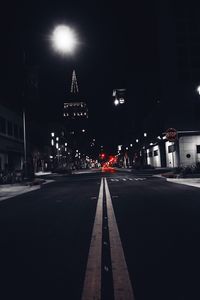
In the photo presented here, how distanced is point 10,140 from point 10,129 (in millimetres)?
2118

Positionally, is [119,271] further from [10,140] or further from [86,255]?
[10,140]

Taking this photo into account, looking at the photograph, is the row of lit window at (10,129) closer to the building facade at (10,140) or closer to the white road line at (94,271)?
the building facade at (10,140)

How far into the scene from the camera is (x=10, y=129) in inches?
2256

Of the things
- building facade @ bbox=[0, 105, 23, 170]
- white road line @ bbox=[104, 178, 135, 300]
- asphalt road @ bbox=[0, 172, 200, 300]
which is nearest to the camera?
white road line @ bbox=[104, 178, 135, 300]

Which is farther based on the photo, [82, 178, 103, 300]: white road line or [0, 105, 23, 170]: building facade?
[0, 105, 23, 170]: building facade

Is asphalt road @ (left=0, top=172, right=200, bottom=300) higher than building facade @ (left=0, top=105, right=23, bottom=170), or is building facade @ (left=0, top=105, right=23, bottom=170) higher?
→ building facade @ (left=0, top=105, right=23, bottom=170)

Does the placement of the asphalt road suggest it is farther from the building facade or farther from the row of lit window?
the row of lit window

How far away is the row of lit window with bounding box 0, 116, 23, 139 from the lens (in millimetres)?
52812

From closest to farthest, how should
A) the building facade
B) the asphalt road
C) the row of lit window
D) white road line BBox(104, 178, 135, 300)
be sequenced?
white road line BBox(104, 178, 135, 300) → the asphalt road → the building facade → the row of lit window

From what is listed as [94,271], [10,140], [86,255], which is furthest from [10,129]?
[94,271]

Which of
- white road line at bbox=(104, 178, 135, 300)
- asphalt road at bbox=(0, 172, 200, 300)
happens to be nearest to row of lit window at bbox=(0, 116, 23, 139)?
asphalt road at bbox=(0, 172, 200, 300)

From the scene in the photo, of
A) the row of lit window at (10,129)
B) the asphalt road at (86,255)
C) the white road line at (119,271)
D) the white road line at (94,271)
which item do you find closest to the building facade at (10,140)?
the row of lit window at (10,129)

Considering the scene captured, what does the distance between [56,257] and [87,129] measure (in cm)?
18981

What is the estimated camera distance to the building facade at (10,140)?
52131mm
